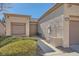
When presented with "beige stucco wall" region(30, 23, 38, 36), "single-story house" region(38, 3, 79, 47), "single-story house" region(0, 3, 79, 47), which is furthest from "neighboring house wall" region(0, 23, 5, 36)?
"single-story house" region(38, 3, 79, 47)

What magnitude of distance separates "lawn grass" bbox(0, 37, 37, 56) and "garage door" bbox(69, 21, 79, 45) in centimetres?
84

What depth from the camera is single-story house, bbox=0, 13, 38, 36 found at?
3.42 m

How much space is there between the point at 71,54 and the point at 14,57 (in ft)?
4.09

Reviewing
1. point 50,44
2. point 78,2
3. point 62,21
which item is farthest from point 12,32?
point 78,2

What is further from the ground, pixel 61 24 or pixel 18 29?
pixel 61 24

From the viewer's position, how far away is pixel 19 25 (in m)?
3.54

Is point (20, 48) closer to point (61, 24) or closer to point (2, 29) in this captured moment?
point (2, 29)

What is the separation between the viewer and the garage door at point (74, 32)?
3.48 meters

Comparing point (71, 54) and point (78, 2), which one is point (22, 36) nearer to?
point (71, 54)

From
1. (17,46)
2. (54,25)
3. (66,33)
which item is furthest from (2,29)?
(66,33)

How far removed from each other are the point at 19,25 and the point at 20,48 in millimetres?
522

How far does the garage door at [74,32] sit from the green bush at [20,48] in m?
0.84

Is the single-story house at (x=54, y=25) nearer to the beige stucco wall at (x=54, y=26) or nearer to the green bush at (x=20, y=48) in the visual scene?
the beige stucco wall at (x=54, y=26)

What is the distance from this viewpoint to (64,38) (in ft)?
11.4
